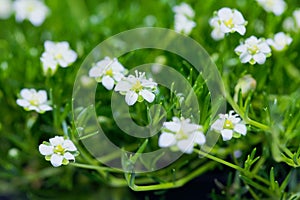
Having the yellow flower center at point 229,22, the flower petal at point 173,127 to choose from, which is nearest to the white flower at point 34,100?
the flower petal at point 173,127

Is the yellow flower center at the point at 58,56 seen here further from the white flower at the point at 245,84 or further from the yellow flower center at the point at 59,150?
the white flower at the point at 245,84

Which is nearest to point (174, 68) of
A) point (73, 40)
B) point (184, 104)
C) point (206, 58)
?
point (206, 58)

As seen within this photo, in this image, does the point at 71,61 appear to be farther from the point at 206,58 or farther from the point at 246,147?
the point at 246,147

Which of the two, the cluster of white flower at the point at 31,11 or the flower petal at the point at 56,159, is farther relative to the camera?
the cluster of white flower at the point at 31,11

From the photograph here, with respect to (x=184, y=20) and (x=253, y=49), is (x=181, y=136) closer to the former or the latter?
(x=253, y=49)

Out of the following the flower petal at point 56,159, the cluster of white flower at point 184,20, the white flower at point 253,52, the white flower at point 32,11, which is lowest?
the flower petal at point 56,159

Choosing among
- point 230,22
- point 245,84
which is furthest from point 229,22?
point 245,84
